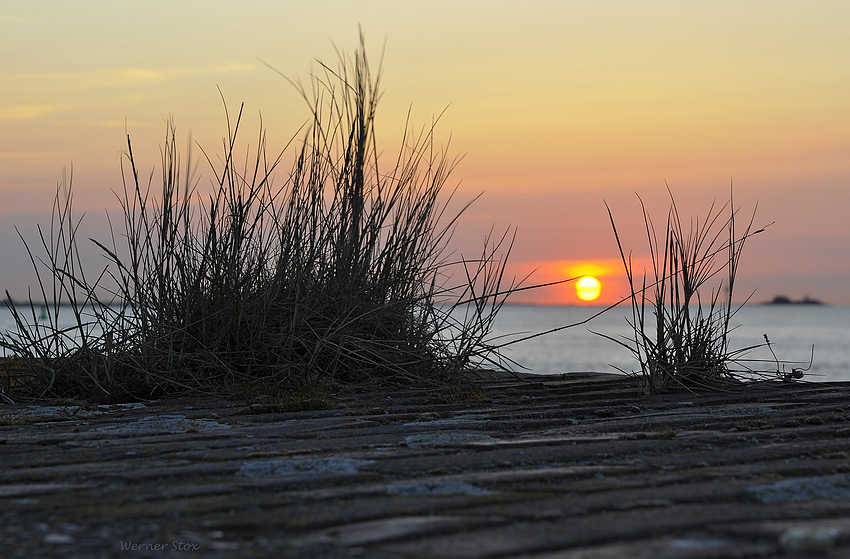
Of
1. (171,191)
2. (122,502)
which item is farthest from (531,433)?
(171,191)

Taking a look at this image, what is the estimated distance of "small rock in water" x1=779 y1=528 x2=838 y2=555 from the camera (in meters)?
1.20

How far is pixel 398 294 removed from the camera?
14.0 ft

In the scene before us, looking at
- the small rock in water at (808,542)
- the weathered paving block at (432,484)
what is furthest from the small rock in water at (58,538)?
the small rock in water at (808,542)

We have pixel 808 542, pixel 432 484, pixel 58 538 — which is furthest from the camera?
pixel 432 484

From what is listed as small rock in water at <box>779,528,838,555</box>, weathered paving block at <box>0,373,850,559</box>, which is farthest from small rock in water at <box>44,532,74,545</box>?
small rock in water at <box>779,528,838,555</box>

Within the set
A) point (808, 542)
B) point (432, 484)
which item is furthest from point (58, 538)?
point (808, 542)

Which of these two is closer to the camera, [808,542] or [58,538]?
[808,542]

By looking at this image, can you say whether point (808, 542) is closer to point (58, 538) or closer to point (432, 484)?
point (432, 484)

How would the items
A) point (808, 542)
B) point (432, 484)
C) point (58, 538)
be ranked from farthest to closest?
point (432, 484)
point (58, 538)
point (808, 542)

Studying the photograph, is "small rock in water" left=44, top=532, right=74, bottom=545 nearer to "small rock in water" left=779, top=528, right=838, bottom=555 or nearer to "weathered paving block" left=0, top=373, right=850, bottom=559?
"weathered paving block" left=0, top=373, right=850, bottom=559

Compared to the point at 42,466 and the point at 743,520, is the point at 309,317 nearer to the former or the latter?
the point at 42,466

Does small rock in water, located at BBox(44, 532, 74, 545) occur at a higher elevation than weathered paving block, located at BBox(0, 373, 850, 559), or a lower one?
lower

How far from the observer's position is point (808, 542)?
3.94 ft

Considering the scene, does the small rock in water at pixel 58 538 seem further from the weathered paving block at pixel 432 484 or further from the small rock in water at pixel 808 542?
the small rock in water at pixel 808 542
